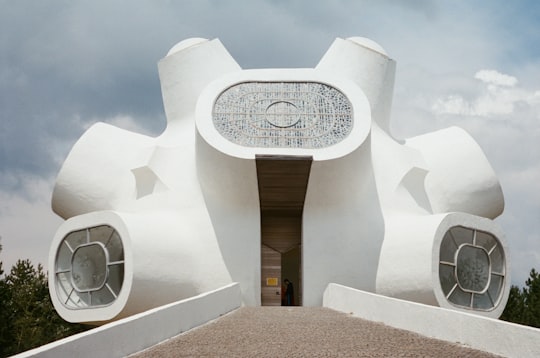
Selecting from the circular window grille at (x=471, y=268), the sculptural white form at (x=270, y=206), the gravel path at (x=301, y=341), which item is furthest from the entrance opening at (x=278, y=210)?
the gravel path at (x=301, y=341)

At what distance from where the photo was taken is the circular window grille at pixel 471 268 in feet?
49.1

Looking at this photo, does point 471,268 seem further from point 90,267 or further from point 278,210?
point 90,267

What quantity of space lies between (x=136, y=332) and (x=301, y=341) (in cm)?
210

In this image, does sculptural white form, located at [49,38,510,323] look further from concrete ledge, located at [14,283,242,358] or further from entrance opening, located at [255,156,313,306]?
concrete ledge, located at [14,283,242,358]

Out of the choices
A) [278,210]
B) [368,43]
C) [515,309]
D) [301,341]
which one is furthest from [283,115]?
[515,309]

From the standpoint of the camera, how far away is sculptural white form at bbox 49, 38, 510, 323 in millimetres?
14602

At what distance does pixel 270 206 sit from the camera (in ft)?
57.1

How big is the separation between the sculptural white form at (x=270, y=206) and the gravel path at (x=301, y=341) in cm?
496

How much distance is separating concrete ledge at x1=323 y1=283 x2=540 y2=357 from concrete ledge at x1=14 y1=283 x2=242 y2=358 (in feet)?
9.98

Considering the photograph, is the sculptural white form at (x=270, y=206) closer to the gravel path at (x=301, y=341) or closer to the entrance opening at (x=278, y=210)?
the entrance opening at (x=278, y=210)

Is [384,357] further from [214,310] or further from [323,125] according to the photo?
[323,125]

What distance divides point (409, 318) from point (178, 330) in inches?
139

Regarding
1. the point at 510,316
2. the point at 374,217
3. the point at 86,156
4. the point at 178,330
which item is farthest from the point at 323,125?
the point at 510,316

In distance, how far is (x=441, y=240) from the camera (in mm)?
14562
